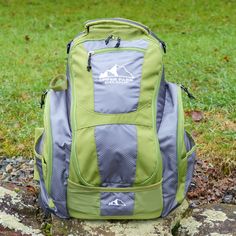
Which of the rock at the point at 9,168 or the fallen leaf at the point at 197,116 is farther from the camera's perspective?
the fallen leaf at the point at 197,116

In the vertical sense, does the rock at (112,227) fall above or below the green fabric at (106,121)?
below

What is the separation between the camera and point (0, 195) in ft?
11.3

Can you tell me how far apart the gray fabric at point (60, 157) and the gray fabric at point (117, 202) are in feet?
0.78

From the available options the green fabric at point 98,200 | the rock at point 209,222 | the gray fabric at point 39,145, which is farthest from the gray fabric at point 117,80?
the rock at point 209,222

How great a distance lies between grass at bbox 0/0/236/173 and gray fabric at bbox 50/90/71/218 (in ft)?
4.77

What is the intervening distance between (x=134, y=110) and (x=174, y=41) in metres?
5.89

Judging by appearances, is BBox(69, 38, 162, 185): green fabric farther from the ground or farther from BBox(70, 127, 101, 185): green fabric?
the ground

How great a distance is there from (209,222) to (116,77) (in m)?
1.06

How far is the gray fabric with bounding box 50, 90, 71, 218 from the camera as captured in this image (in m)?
3.05

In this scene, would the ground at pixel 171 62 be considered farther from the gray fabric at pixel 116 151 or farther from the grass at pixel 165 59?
the gray fabric at pixel 116 151

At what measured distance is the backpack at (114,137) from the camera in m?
2.97

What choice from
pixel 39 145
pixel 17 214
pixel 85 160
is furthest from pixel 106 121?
pixel 17 214

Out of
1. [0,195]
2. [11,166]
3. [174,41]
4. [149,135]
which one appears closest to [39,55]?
[174,41]

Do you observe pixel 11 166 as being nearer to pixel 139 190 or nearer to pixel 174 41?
pixel 139 190
